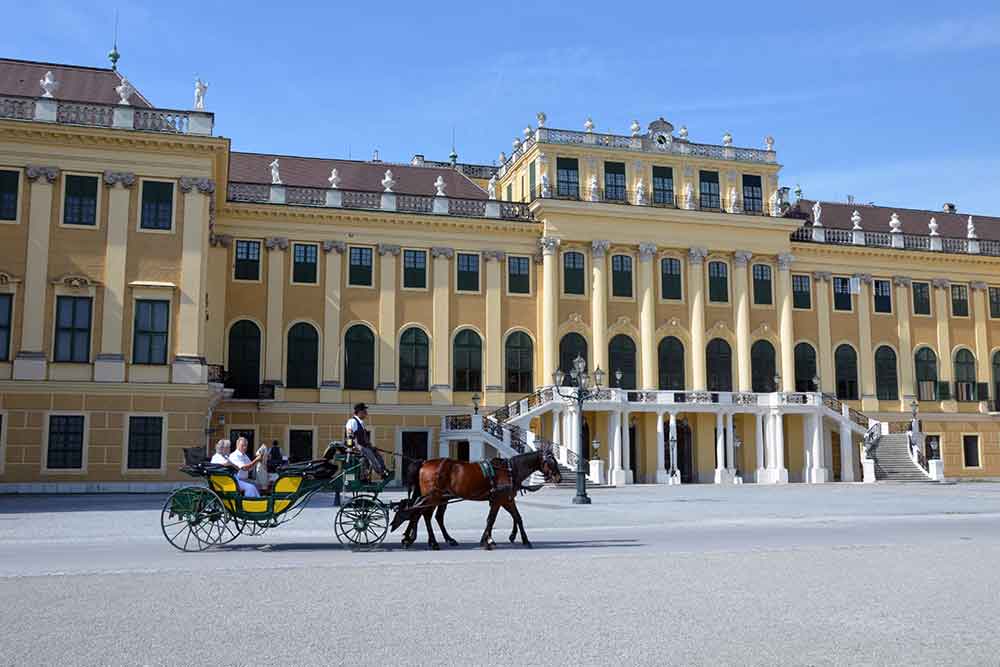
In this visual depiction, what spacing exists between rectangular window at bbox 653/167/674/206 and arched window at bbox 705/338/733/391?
285 inches

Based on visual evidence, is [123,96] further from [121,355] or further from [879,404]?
[879,404]

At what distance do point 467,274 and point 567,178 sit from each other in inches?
269

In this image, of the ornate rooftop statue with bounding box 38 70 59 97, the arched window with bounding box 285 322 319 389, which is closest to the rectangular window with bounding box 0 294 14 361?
the ornate rooftop statue with bounding box 38 70 59 97

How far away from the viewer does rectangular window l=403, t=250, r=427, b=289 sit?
148 feet

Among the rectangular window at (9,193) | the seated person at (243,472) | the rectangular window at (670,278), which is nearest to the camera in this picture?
the seated person at (243,472)

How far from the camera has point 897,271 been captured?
52844 mm

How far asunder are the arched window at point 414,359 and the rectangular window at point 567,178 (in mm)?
9624

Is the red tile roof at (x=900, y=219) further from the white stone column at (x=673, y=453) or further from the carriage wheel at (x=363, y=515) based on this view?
the carriage wheel at (x=363, y=515)

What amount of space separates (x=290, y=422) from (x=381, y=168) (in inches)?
578

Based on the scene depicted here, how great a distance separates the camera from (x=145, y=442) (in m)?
34.5

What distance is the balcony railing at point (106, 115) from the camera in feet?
114

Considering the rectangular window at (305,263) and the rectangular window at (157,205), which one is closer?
the rectangular window at (157,205)

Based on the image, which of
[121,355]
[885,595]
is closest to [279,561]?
[885,595]

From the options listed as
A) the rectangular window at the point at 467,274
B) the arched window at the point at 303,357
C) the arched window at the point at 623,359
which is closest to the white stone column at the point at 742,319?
the arched window at the point at 623,359
